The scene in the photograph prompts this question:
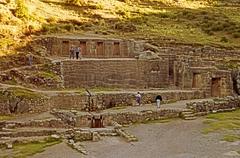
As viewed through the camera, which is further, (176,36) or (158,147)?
(176,36)

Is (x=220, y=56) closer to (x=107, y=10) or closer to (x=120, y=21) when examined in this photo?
(x=120, y=21)

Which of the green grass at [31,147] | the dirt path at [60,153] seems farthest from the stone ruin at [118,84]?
the green grass at [31,147]

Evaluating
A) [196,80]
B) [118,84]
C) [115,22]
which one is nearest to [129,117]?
[118,84]

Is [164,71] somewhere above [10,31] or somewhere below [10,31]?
below

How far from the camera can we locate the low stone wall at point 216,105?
36.7 metres

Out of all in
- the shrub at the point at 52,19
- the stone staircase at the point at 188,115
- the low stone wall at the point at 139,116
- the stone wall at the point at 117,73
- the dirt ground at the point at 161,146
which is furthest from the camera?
the shrub at the point at 52,19

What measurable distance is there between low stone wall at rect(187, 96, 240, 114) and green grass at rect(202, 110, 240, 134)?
27.8 inches

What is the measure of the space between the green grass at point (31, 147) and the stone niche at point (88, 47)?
16.9 meters

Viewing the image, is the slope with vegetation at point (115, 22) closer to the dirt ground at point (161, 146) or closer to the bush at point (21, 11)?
the bush at point (21, 11)

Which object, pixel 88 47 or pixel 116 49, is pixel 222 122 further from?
pixel 88 47

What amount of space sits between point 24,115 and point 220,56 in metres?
22.3

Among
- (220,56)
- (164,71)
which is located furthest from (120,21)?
(164,71)

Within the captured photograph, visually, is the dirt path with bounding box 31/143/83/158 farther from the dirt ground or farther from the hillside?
the hillside

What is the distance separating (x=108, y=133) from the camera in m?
31.3
